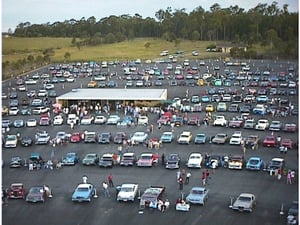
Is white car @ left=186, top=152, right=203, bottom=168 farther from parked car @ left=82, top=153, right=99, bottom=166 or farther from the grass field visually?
the grass field

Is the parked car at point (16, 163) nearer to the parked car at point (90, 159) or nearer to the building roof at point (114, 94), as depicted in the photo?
the parked car at point (90, 159)

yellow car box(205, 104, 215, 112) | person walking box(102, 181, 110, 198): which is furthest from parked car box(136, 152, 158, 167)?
yellow car box(205, 104, 215, 112)

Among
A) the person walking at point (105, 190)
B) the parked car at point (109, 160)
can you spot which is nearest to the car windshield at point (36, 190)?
the person walking at point (105, 190)

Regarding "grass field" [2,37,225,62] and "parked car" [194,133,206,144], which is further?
"grass field" [2,37,225,62]

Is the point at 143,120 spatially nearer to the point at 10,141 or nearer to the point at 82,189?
the point at 10,141

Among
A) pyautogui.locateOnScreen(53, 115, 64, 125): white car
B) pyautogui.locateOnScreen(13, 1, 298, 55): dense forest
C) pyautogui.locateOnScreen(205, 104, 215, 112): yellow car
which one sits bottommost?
pyautogui.locateOnScreen(53, 115, 64, 125): white car

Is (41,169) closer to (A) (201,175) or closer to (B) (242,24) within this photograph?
(A) (201,175)
